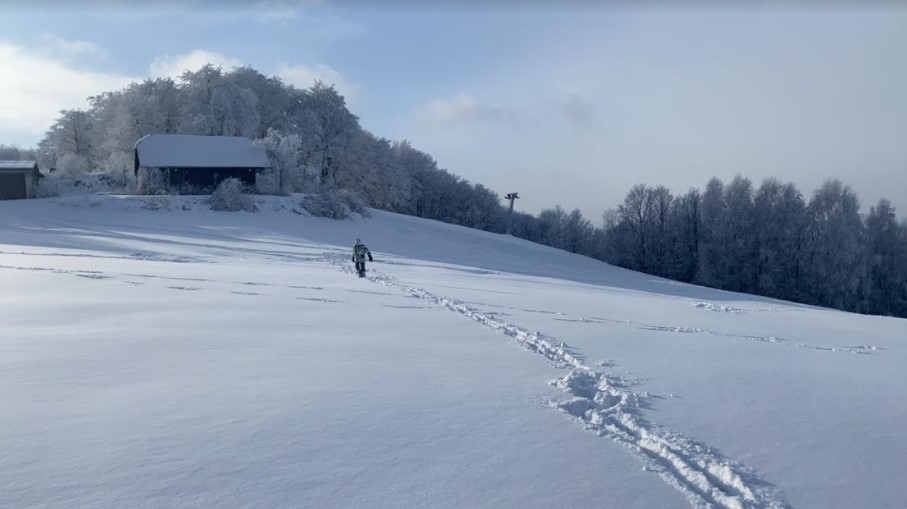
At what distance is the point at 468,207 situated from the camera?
87.4 metres

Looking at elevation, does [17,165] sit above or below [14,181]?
above

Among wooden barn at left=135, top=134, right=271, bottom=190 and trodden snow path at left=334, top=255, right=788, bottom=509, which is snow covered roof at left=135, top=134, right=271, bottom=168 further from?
trodden snow path at left=334, top=255, right=788, bottom=509

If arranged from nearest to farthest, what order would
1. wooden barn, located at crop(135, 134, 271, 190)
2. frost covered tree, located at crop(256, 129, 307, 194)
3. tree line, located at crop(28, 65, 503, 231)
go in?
wooden barn, located at crop(135, 134, 271, 190), frost covered tree, located at crop(256, 129, 307, 194), tree line, located at crop(28, 65, 503, 231)

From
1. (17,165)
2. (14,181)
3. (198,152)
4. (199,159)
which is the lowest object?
(14,181)

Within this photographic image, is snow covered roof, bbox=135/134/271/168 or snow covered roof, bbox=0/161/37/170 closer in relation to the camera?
snow covered roof, bbox=0/161/37/170

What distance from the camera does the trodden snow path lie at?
187 inches

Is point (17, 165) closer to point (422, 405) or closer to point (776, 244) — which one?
point (422, 405)

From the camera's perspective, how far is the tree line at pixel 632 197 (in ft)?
187

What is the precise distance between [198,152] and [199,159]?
38.4 inches

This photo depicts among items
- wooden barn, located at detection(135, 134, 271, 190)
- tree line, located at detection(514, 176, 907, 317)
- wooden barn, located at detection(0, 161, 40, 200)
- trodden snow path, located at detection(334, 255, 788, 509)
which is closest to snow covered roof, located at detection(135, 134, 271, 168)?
wooden barn, located at detection(135, 134, 271, 190)

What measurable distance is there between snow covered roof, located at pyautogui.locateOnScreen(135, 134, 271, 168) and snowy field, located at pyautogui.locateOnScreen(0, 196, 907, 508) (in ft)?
127

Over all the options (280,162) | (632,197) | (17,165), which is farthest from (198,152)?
(632,197)

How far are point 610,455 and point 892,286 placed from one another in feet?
217

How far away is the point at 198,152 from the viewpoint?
2067 inches
